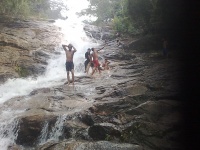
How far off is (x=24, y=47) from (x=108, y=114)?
11.9m

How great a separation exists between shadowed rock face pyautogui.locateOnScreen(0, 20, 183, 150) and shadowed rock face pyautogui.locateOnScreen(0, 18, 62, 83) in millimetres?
4837

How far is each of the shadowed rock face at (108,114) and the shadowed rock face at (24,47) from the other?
15.9 ft

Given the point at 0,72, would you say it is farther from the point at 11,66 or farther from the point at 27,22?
the point at 27,22

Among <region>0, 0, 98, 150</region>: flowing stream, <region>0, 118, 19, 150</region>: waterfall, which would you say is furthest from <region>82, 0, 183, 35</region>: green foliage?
<region>0, 118, 19, 150</region>: waterfall

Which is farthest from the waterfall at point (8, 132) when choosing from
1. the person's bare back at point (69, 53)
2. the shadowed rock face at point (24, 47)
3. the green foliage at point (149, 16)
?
the green foliage at point (149, 16)

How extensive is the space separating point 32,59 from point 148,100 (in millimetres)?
10735

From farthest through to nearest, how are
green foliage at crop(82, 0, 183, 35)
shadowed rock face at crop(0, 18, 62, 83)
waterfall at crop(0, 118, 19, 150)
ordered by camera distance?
shadowed rock face at crop(0, 18, 62, 83)
green foliage at crop(82, 0, 183, 35)
waterfall at crop(0, 118, 19, 150)

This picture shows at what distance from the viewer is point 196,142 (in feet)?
22.7

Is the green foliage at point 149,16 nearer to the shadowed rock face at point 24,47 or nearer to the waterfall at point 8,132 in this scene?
the shadowed rock face at point 24,47

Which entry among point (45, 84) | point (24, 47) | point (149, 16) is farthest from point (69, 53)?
point (149, 16)

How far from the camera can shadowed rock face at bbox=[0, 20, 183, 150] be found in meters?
7.39

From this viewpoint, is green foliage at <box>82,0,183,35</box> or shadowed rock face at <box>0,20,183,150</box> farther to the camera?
green foliage at <box>82,0,183,35</box>

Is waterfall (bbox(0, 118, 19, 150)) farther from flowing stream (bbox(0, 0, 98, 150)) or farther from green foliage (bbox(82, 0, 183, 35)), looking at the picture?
green foliage (bbox(82, 0, 183, 35))

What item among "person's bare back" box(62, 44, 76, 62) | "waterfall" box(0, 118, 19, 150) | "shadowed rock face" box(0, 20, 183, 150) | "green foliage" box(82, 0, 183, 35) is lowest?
"waterfall" box(0, 118, 19, 150)
